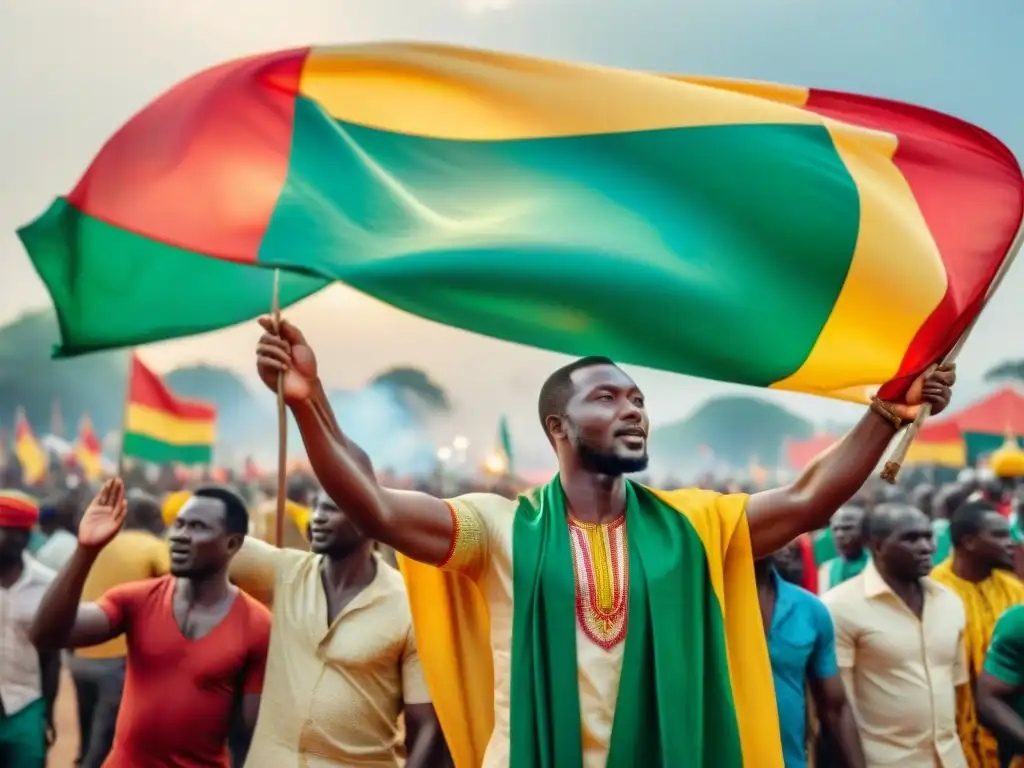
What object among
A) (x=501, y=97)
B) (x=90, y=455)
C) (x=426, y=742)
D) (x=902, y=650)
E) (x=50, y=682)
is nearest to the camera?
(x=501, y=97)

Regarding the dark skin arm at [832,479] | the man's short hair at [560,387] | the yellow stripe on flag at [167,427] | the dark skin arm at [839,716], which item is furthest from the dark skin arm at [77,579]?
the yellow stripe on flag at [167,427]

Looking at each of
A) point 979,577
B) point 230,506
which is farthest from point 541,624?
point 979,577

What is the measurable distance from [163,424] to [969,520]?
7.01 metres

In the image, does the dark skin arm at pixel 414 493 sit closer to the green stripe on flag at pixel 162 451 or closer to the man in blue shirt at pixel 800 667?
the man in blue shirt at pixel 800 667

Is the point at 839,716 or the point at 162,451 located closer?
the point at 839,716

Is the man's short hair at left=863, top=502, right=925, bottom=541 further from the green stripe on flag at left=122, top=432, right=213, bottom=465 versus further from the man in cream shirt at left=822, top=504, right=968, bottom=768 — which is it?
the green stripe on flag at left=122, top=432, right=213, bottom=465

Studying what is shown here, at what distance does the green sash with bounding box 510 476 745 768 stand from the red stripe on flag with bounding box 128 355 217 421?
267 inches

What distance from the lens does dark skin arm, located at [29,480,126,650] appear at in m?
4.59

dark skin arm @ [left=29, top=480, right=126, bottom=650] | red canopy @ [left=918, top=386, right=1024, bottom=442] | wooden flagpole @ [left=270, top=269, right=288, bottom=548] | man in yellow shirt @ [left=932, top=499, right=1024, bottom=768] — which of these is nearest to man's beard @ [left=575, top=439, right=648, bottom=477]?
wooden flagpole @ [left=270, top=269, right=288, bottom=548]

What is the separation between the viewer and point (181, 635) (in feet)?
16.7

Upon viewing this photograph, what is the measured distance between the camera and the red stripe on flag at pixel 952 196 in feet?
13.5

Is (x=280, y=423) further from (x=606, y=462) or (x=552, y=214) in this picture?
(x=552, y=214)

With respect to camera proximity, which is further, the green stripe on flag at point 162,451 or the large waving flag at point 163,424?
the green stripe on flag at point 162,451

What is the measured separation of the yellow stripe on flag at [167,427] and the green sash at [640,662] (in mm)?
7036
